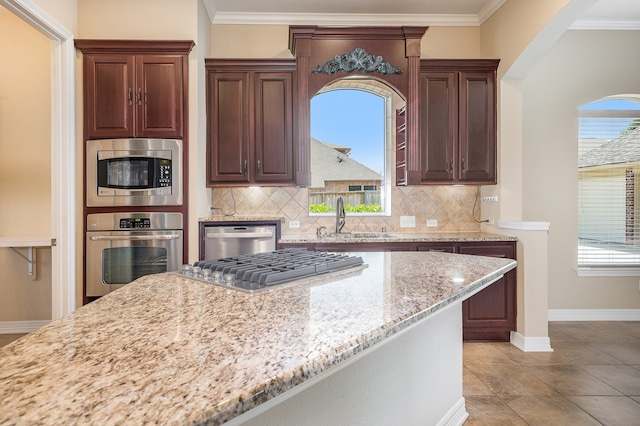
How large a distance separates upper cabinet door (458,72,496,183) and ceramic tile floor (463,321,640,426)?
5.48 feet

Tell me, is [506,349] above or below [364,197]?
below

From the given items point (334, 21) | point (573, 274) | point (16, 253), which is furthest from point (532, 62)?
point (16, 253)

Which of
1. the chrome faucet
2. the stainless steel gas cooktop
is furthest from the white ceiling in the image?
the stainless steel gas cooktop

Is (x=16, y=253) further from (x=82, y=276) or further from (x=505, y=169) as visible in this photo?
(x=505, y=169)

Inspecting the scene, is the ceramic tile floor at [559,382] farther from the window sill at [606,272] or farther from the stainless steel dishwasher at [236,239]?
the stainless steel dishwasher at [236,239]

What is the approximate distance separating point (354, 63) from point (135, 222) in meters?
2.47

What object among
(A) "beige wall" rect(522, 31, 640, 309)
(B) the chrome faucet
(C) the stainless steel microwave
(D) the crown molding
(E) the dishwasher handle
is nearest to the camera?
(C) the stainless steel microwave

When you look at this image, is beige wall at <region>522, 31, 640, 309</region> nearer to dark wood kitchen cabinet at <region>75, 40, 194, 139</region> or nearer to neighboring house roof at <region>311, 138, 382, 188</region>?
neighboring house roof at <region>311, 138, 382, 188</region>

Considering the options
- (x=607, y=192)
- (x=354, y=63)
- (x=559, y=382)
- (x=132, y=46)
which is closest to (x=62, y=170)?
(x=132, y=46)

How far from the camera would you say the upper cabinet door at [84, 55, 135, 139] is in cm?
313

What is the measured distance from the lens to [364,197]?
4.07 meters

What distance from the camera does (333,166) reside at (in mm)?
3986

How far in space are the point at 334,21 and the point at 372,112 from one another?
1.04 metres

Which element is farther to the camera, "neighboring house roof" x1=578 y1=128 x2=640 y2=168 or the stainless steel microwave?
"neighboring house roof" x1=578 y1=128 x2=640 y2=168
